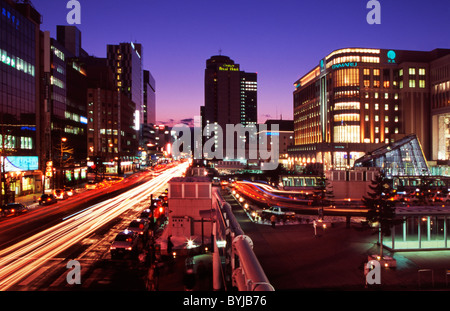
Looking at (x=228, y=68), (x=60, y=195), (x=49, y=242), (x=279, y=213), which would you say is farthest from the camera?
(x=228, y=68)

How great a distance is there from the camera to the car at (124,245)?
1841 centimetres

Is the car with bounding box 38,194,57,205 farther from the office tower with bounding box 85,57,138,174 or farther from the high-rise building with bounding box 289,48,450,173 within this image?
the high-rise building with bounding box 289,48,450,173

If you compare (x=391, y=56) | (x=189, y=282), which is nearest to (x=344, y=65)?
(x=391, y=56)

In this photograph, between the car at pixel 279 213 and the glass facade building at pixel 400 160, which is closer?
the car at pixel 279 213

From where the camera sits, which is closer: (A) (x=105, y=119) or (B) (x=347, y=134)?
(B) (x=347, y=134)

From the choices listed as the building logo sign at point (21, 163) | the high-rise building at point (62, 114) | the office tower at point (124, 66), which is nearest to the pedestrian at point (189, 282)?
the building logo sign at point (21, 163)

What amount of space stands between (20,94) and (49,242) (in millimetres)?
34262

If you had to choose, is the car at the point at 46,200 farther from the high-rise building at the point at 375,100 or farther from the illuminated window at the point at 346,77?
the illuminated window at the point at 346,77

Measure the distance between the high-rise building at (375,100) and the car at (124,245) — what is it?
84.6 metres

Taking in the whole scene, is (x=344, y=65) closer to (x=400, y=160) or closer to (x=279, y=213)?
(x=400, y=160)

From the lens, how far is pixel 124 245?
61.4ft

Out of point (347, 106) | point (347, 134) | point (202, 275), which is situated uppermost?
point (347, 106)
